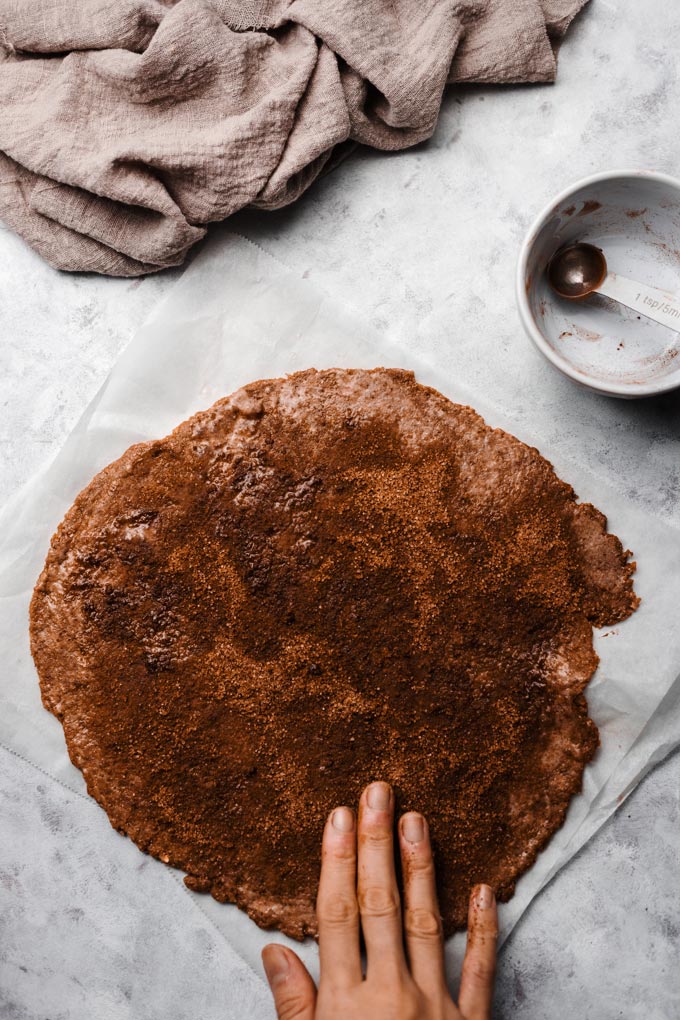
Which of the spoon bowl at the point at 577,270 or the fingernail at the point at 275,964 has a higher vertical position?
the spoon bowl at the point at 577,270

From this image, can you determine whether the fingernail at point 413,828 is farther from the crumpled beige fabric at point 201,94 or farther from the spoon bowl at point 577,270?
the crumpled beige fabric at point 201,94

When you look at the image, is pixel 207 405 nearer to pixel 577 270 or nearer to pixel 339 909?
pixel 577 270

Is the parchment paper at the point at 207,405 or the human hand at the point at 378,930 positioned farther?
the parchment paper at the point at 207,405

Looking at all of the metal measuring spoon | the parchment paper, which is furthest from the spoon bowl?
the parchment paper

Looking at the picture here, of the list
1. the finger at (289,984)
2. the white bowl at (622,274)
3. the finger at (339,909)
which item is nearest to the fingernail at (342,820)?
the finger at (339,909)

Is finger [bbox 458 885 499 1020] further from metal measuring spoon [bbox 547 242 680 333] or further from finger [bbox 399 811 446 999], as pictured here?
metal measuring spoon [bbox 547 242 680 333]

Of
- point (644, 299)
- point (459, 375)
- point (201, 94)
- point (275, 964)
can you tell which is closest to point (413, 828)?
point (275, 964)

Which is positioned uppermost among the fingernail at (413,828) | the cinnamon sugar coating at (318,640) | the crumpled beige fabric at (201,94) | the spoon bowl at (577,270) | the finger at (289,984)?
the crumpled beige fabric at (201,94)
